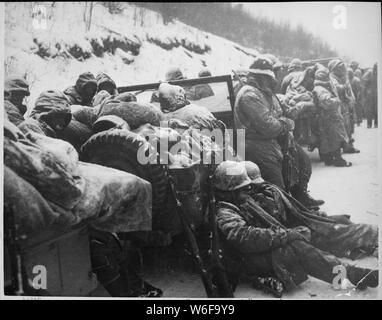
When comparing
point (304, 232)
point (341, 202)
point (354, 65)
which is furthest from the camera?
point (354, 65)

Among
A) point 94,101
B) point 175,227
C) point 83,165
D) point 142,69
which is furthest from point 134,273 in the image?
point 142,69

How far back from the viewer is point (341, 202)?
4.34 metres

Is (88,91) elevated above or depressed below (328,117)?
above

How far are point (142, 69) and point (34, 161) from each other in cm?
159

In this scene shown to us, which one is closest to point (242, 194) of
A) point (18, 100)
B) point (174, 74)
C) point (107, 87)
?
point (174, 74)

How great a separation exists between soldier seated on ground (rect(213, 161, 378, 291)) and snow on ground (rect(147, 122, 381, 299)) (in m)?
0.11

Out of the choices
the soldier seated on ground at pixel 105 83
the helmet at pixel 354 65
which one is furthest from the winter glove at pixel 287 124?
the soldier seated on ground at pixel 105 83

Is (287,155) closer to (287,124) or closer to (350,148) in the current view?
(287,124)

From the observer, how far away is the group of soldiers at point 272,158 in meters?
3.92

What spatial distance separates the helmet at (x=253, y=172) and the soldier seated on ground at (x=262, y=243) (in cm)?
7

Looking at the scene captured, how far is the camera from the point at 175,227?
13.1 ft

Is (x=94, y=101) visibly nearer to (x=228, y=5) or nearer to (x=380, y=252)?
(x=228, y=5)

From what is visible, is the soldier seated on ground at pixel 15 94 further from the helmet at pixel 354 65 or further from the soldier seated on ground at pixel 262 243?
the helmet at pixel 354 65

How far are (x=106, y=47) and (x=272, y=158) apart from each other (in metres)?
1.93
